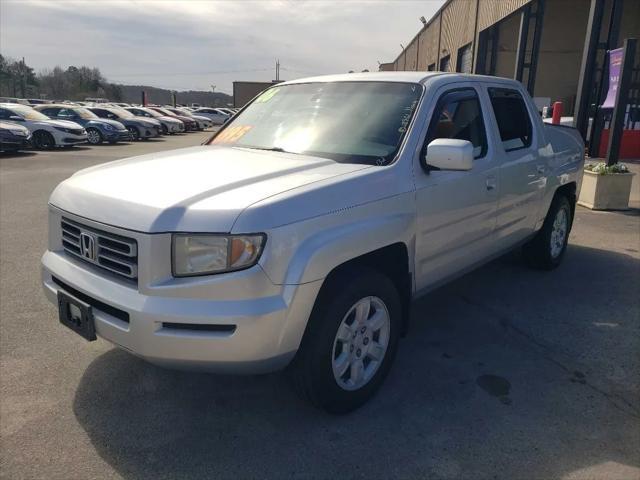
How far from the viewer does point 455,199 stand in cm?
354

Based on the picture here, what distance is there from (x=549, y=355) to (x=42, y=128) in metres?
18.8

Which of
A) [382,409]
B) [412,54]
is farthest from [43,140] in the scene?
[412,54]

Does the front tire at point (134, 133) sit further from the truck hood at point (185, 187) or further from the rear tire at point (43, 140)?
the truck hood at point (185, 187)

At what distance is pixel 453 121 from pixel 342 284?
1727mm

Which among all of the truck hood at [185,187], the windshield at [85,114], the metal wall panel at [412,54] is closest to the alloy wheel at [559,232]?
the truck hood at [185,187]

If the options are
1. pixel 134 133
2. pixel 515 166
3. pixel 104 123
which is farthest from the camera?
pixel 134 133

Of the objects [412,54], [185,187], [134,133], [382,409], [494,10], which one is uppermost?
[412,54]

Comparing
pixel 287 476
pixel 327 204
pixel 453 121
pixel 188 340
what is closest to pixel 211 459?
pixel 287 476

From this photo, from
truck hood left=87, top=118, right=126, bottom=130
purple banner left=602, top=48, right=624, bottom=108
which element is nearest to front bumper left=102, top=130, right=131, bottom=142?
truck hood left=87, top=118, right=126, bottom=130

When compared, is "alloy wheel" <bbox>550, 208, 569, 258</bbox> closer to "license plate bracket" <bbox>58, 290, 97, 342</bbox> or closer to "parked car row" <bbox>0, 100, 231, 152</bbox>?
"license plate bracket" <bbox>58, 290, 97, 342</bbox>

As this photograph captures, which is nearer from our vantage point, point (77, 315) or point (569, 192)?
point (77, 315)

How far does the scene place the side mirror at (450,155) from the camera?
3.05 metres

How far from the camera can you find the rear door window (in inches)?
170

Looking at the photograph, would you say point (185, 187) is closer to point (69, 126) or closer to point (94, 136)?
point (69, 126)
